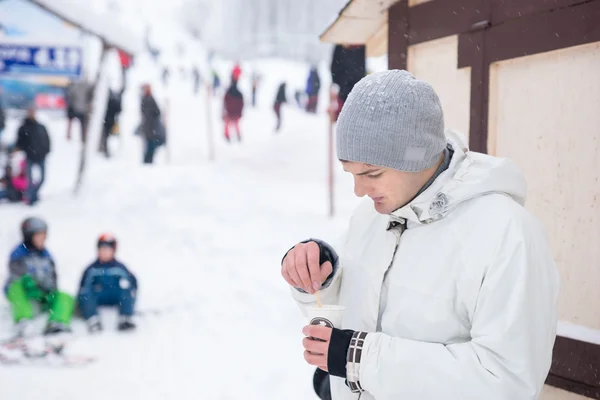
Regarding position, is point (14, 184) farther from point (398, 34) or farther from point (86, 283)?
point (398, 34)

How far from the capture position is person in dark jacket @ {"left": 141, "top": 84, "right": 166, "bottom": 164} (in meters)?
12.0

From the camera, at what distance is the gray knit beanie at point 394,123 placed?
57.9 inches

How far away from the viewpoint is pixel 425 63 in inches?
152

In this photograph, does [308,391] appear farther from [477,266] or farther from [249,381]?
[477,266]

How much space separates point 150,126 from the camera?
40.5 feet

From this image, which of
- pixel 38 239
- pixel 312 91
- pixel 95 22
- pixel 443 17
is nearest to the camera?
pixel 443 17

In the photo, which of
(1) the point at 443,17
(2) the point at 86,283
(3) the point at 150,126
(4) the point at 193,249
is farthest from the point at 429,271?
(3) the point at 150,126

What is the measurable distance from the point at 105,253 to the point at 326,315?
4.38m

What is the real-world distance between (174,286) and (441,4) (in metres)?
4.63

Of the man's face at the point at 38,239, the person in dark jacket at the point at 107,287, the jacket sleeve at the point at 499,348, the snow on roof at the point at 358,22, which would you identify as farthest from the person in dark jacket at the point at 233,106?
the jacket sleeve at the point at 499,348

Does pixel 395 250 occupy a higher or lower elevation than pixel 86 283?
higher

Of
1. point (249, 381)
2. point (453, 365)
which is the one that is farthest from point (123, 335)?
point (453, 365)

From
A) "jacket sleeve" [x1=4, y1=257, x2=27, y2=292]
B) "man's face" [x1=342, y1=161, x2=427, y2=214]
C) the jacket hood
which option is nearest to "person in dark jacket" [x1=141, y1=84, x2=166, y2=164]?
"jacket sleeve" [x1=4, y1=257, x2=27, y2=292]

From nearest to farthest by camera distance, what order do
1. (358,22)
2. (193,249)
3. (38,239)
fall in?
(358,22)
(38,239)
(193,249)
